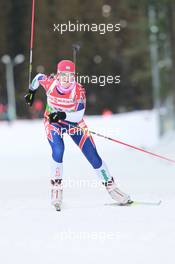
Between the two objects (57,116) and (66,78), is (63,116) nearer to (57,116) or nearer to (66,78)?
(57,116)

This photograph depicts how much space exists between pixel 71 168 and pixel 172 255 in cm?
1095

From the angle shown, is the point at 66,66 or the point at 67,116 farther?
the point at 67,116

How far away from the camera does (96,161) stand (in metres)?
9.13

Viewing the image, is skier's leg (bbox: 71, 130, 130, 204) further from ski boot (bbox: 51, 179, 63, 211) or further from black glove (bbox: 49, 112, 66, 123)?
ski boot (bbox: 51, 179, 63, 211)

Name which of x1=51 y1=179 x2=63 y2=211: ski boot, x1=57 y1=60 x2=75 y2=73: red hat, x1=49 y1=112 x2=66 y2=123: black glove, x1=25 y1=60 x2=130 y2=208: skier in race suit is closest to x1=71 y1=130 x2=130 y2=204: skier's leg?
x1=25 y1=60 x2=130 y2=208: skier in race suit

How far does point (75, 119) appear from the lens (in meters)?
8.89

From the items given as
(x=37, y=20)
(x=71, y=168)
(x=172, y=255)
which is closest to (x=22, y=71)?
(x=37, y=20)

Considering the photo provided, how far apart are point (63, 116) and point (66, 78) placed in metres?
0.42

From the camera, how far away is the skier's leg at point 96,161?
905cm

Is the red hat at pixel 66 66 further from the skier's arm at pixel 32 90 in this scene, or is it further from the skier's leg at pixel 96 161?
the skier's leg at pixel 96 161

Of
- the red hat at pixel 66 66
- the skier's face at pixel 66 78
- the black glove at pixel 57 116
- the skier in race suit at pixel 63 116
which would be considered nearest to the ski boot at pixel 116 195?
the skier in race suit at pixel 63 116

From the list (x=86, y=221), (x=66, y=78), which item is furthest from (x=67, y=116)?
(x=86, y=221)

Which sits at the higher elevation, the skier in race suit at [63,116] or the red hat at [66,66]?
the red hat at [66,66]

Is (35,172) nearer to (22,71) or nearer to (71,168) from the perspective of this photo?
(71,168)
